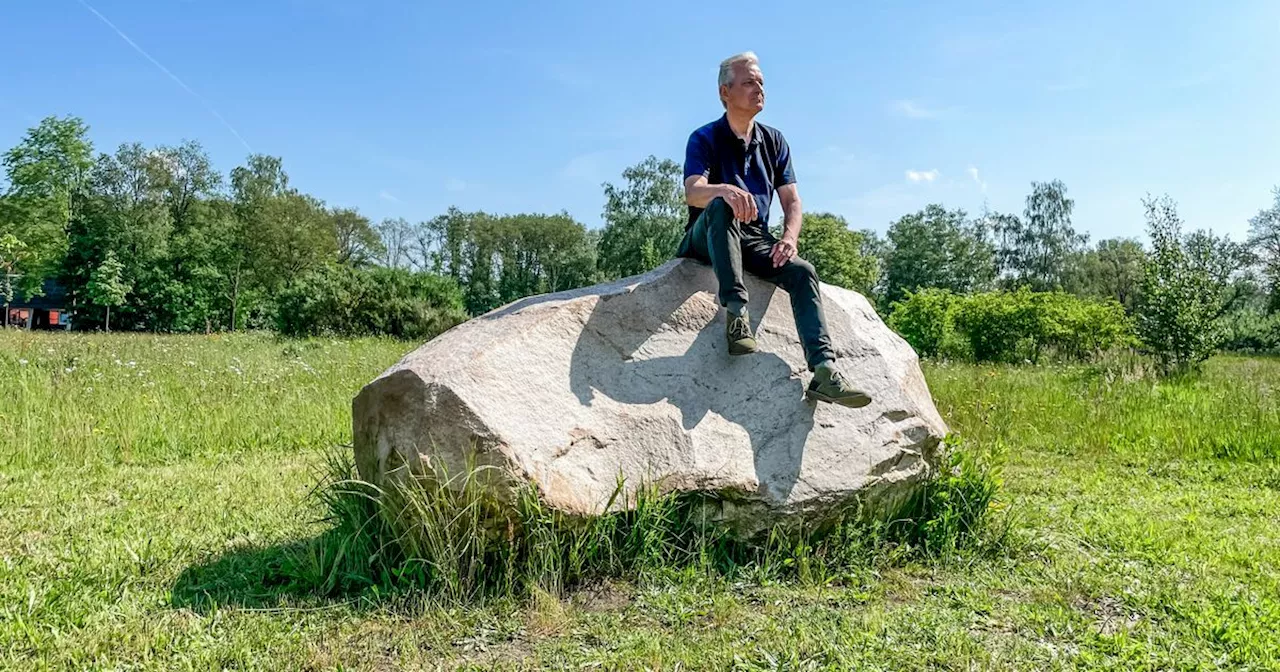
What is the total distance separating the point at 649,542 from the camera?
13.7 ft

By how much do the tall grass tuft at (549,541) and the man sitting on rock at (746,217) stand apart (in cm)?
88

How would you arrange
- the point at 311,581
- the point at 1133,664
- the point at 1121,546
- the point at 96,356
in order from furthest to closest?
the point at 96,356 < the point at 1121,546 < the point at 311,581 < the point at 1133,664

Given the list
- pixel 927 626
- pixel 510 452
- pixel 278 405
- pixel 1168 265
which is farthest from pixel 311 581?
pixel 1168 265

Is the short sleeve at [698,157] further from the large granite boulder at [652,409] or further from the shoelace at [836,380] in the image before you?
the shoelace at [836,380]

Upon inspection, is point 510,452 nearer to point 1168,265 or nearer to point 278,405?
point 278,405

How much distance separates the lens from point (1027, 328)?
22.0 meters

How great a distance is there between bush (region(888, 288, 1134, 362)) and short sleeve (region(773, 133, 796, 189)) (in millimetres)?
18632

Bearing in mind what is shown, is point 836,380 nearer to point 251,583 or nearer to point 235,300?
point 251,583

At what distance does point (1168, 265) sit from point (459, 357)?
651 inches

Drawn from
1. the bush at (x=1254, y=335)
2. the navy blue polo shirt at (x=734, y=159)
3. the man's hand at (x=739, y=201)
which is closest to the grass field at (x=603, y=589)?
the man's hand at (x=739, y=201)

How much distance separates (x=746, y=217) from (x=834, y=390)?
46.4 inches

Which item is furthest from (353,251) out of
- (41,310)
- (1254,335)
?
(1254,335)

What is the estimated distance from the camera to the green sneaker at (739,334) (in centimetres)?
472

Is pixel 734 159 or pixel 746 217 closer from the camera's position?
pixel 746 217
